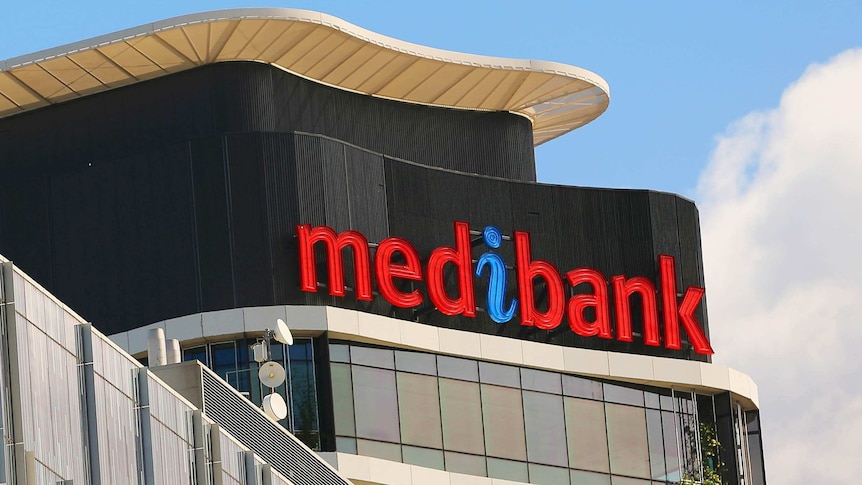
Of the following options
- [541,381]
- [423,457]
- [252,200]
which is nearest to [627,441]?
[541,381]

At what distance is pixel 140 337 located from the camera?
66.8 metres

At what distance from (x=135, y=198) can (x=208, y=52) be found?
5474 millimetres

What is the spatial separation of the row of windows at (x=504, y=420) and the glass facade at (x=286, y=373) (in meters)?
0.80

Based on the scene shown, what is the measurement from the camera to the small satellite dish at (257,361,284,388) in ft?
192

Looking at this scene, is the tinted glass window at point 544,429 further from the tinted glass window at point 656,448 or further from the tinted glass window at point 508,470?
the tinted glass window at point 656,448

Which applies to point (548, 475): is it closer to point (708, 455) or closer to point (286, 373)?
point (708, 455)

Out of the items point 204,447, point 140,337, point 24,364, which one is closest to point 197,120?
point 140,337

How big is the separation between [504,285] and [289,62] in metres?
10.6

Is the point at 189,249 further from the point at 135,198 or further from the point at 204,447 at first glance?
the point at 204,447

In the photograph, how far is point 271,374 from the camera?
59219 mm

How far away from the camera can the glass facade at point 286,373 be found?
64.9 metres

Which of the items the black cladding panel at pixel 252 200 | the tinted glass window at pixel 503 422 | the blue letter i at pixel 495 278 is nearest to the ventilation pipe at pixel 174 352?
the black cladding panel at pixel 252 200

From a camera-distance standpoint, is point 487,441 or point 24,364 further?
point 487,441

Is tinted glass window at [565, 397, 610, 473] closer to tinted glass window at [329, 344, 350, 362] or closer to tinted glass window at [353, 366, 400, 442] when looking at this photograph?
tinted glass window at [353, 366, 400, 442]
